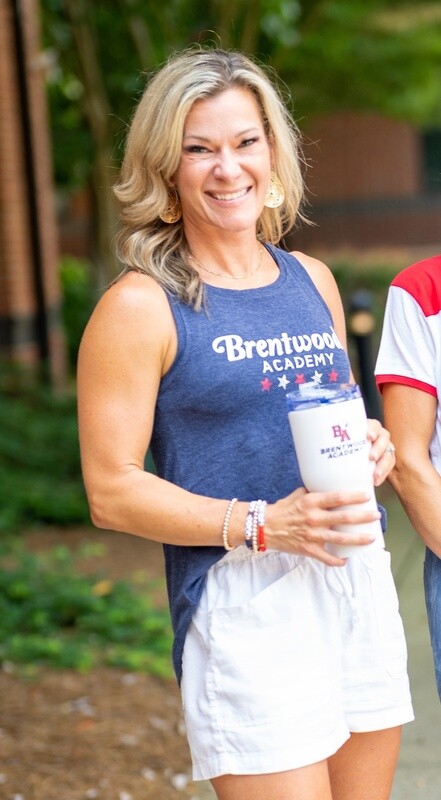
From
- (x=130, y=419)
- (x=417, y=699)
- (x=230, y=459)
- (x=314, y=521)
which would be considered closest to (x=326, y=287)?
(x=230, y=459)

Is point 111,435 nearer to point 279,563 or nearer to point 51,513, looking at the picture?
point 279,563

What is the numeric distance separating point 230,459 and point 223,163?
595mm

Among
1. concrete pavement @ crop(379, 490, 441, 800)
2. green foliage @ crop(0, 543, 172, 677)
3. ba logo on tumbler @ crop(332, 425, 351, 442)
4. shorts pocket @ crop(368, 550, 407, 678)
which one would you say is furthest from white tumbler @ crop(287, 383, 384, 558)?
green foliage @ crop(0, 543, 172, 677)

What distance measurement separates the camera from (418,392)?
8.46 feet

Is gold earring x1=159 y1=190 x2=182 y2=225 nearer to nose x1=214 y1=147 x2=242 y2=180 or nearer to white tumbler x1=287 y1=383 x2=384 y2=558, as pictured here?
nose x1=214 y1=147 x2=242 y2=180

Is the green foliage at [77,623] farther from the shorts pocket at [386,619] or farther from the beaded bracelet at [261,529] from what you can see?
the beaded bracelet at [261,529]

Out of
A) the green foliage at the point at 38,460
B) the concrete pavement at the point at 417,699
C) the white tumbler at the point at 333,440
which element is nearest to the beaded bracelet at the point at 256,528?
the white tumbler at the point at 333,440

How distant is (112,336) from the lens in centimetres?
234

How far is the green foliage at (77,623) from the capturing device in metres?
5.22

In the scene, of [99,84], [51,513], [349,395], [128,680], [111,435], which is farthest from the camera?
[99,84]

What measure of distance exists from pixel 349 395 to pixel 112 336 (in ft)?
1.62

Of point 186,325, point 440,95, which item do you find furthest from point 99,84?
point 440,95

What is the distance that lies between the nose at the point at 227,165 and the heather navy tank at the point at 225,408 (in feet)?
0.75

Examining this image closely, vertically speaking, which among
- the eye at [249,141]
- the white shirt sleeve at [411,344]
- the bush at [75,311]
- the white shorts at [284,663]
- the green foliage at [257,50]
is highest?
the green foliage at [257,50]
